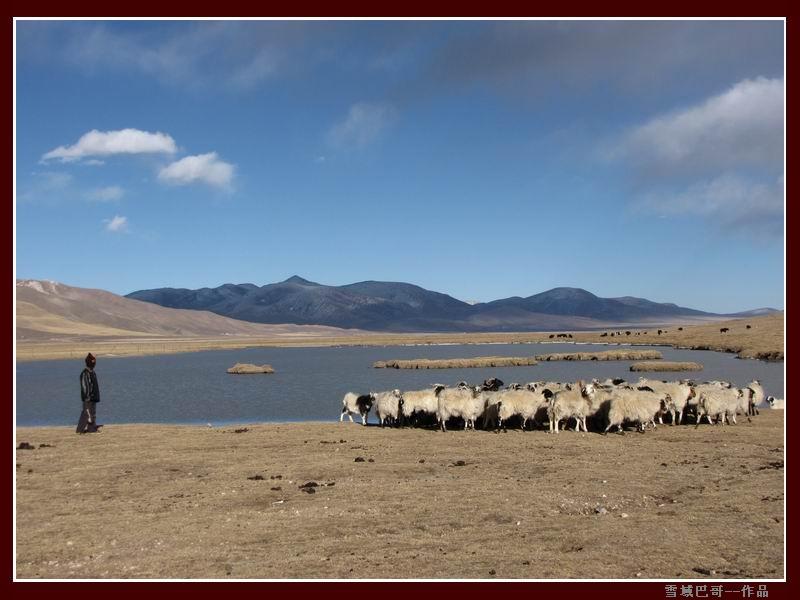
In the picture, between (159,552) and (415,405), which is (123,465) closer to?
(159,552)

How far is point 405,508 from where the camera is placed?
10930 millimetres

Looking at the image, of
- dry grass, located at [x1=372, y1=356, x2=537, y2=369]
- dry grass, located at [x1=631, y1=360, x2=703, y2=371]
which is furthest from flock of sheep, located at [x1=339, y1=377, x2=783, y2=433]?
dry grass, located at [x1=372, y1=356, x2=537, y2=369]

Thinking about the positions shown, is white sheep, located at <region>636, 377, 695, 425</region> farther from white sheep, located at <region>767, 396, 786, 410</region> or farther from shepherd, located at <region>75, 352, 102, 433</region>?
shepherd, located at <region>75, 352, 102, 433</region>

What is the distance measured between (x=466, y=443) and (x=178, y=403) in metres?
19.5

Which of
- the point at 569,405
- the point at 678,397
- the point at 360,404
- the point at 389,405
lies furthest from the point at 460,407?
the point at 678,397

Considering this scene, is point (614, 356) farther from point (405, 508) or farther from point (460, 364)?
point (405, 508)

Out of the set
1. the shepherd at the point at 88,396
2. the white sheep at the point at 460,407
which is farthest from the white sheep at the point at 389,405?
the shepherd at the point at 88,396

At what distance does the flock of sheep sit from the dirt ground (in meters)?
1.51

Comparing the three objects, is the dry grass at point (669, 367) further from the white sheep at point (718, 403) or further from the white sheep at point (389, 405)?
the white sheep at point (389, 405)

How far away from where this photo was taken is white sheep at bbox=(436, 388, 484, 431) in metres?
20.2

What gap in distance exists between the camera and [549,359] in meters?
62.6

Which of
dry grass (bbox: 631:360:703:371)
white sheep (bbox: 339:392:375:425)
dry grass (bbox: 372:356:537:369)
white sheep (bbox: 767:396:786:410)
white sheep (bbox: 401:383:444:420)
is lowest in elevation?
dry grass (bbox: 372:356:537:369)
